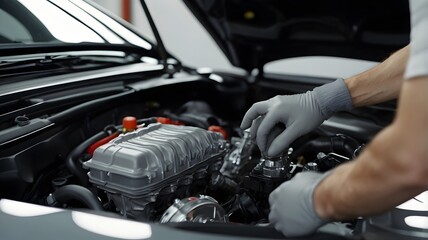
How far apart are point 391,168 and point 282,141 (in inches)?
20.2

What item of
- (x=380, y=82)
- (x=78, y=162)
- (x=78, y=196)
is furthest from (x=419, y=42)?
(x=78, y=162)

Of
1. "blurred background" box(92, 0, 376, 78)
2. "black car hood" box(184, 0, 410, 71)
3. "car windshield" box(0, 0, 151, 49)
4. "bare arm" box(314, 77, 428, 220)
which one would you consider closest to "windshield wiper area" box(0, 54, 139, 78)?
"car windshield" box(0, 0, 151, 49)

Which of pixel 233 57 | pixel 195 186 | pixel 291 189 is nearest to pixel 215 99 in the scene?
pixel 233 57

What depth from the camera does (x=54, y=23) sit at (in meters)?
1.43

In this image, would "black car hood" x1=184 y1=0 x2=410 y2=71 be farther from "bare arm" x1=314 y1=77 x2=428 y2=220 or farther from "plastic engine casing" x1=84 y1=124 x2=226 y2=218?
"bare arm" x1=314 y1=77 x2=428 y2=220

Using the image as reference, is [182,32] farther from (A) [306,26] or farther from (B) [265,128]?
(B) [265,128]

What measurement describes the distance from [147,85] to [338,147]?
70 cm

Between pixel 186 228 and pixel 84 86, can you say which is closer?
pixel 186 228

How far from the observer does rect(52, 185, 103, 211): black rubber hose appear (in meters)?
0.96

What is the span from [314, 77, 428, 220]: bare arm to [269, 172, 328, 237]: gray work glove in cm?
5

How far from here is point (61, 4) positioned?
4.76 feet

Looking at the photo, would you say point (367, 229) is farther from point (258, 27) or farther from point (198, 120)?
point (258, 27)

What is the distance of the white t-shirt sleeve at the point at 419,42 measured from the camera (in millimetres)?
552

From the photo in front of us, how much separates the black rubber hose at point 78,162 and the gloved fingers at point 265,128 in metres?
0.47
